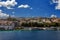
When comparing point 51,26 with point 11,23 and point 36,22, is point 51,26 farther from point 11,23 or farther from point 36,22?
point 11,23

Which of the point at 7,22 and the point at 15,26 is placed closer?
the point at 15,26

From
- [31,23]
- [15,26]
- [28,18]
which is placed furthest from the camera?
[28,18]

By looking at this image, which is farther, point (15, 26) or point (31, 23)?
point (31, 23)

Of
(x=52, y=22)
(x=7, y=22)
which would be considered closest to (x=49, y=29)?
(x=52, y=22)

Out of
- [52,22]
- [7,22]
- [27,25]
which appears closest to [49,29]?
[52,22]

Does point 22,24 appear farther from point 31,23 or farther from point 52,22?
point 52,22

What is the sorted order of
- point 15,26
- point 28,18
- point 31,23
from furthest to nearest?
point 28,18
point 31,23
point 15,26
